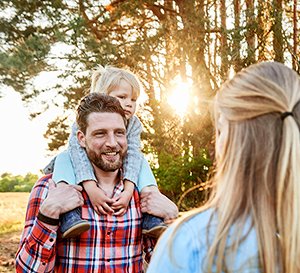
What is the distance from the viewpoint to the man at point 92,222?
2.51 m

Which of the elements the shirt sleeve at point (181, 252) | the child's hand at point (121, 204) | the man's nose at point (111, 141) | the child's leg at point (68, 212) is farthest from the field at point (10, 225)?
the shirt sleeve at point (181, 252)

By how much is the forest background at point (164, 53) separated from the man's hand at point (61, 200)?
370 inches

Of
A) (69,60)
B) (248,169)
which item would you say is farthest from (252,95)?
(69,60)

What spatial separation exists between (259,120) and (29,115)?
13.7m

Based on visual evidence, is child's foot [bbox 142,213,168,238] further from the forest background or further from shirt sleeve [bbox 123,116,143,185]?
the forest background

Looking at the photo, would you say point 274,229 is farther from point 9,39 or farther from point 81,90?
point 81,90

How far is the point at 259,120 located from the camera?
1473mm

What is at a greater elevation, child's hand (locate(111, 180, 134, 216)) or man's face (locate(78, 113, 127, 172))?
man's face (locate(78, 113, 127, 172))

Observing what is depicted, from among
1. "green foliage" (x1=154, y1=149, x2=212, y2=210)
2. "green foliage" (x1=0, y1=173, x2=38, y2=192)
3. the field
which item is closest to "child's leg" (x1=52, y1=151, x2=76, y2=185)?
the field

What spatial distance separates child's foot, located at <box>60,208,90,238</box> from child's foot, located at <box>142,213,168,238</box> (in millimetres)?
278

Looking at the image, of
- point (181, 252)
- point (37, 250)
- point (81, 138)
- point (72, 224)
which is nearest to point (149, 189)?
point (81, 138)

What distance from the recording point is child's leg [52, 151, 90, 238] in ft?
8.14

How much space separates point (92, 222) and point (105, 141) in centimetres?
34

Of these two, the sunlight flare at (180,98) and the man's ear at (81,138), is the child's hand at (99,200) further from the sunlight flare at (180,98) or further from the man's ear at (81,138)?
the sunlight flare at (180,98)
